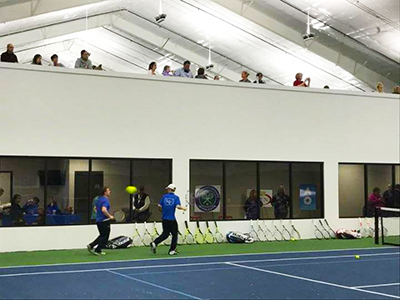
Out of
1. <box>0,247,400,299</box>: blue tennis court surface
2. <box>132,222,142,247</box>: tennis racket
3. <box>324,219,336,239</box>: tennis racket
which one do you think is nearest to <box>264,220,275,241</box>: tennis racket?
<box>324,219,336,239</box>: tennis racket

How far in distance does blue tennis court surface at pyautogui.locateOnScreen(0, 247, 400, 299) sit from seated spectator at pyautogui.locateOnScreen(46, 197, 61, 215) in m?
4.05

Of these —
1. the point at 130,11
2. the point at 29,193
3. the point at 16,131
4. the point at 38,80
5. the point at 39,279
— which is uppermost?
the point at 130,11

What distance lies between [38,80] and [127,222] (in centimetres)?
524

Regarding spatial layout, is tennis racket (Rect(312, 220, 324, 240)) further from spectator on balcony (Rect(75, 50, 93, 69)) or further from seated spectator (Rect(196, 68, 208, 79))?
spectator on balcony (Rect(75, 50, 93, 69))

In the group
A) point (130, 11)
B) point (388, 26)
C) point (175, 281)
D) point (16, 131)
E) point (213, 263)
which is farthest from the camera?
point (130, 11)

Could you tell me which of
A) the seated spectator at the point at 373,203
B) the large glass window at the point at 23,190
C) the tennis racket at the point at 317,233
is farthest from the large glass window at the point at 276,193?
the large glass window at the point at 23,190

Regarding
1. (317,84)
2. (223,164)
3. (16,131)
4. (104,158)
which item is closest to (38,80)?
(16,131)

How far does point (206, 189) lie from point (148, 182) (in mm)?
2135

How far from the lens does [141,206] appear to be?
20578 mm

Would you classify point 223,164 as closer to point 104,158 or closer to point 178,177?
point 178,177

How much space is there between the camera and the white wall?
18766 millimetres

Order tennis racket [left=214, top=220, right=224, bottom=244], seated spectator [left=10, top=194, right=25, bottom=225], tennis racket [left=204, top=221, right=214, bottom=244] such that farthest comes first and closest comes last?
tennis racket [left=214, top=220, right=224, bottom=244] → tennis racket [left=204, top=221, right=214, bottom=244] → seated spectator [left=10, top=194, right=25, bottom=225]

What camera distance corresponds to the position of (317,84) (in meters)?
33.3

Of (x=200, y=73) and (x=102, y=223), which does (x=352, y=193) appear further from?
(x=102, y=223)
